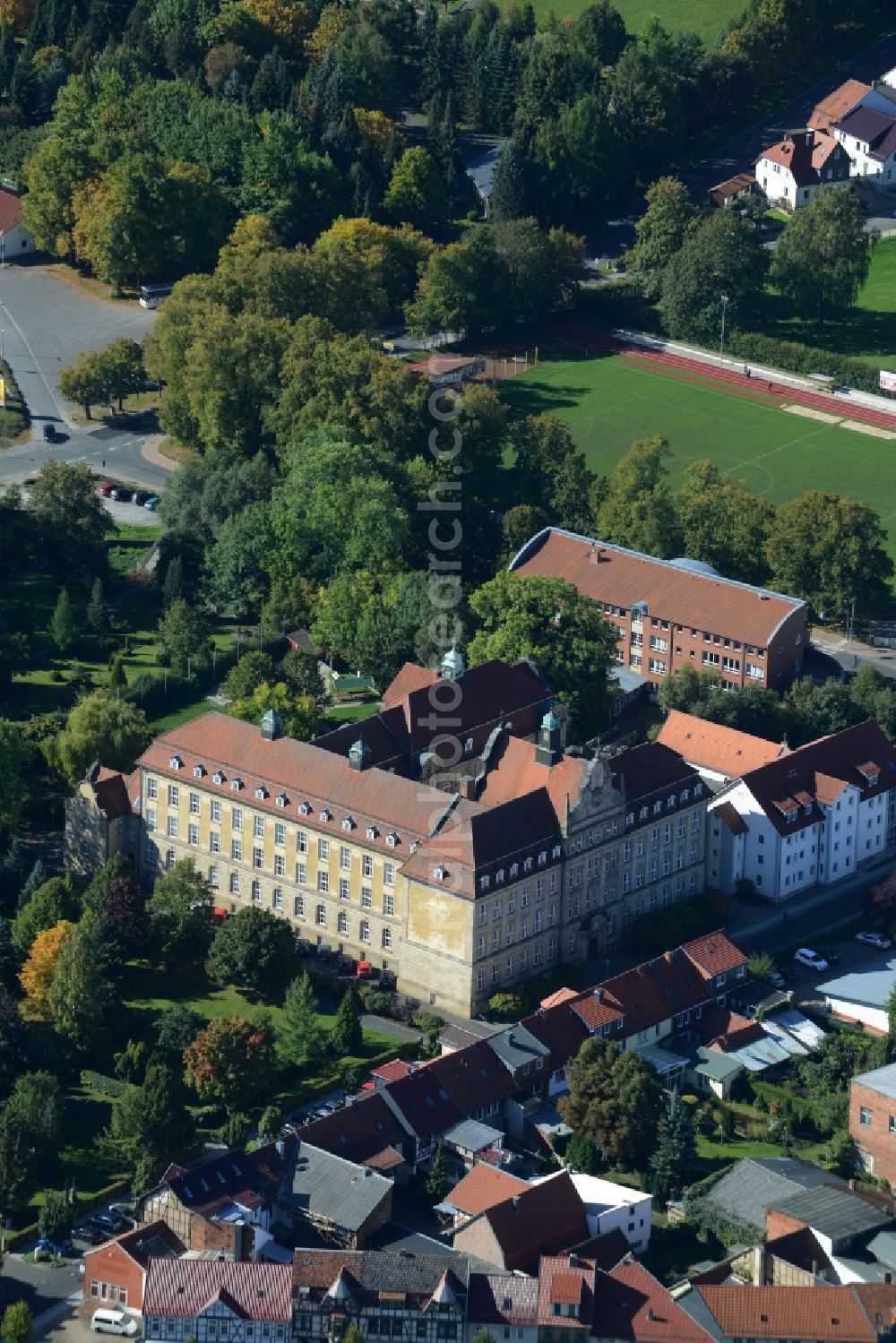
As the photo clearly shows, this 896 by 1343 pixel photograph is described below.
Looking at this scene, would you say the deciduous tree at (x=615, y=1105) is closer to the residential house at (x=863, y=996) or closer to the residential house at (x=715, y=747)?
the residential house at (x=863, y=996)

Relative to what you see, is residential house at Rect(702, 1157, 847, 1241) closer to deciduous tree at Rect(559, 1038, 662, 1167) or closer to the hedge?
deciduous tree at Rect(559, 1038, 662, 1167)

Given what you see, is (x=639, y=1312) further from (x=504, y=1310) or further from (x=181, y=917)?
(x=181, y=917)

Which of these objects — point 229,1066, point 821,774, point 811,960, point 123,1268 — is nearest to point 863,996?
point 811,960

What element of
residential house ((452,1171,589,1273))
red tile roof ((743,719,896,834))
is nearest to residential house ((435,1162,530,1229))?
residential house ((452,1171,589,1273))

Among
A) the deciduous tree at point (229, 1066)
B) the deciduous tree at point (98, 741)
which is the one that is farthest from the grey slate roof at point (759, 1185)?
the deciduous tree at point (98, 741)

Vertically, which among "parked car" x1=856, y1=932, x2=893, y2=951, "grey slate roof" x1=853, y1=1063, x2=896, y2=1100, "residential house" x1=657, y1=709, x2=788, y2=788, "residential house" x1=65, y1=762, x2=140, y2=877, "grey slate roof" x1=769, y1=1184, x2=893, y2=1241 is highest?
"residential house" x1=657, y1=709, x2=788, y2=788

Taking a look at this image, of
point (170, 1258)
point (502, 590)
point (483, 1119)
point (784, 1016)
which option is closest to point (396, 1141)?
point (483, 1119)
